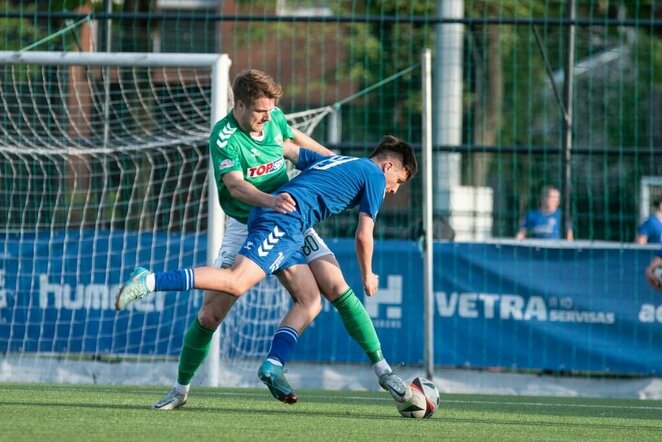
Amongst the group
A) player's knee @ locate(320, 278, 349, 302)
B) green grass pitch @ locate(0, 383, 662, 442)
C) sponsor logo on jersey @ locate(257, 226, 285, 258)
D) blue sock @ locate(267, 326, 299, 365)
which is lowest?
green grass pitch @ locate(0, 383, 662, 442)

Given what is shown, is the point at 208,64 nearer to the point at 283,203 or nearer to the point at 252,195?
the point at 252,195

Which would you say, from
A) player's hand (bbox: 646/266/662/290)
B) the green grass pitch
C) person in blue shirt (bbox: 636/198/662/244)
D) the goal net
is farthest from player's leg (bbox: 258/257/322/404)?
person in blue shirt (bbox: 636/198/662/244)

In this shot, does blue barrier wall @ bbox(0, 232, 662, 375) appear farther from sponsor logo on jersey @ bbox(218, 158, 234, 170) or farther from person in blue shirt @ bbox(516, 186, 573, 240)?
sponsor logo on jersey @ bbox(218, 158, 234, 170)

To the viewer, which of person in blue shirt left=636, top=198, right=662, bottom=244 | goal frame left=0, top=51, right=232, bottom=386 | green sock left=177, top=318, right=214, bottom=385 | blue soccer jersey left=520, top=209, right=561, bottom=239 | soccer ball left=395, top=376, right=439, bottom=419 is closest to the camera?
soccer ball left=395, top=376, right=439, bottom=419

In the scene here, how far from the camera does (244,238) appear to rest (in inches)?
278

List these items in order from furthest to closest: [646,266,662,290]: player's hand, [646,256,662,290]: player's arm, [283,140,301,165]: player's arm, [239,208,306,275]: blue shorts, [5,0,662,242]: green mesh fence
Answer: [5,0,662,242]: green mesh fence
[646,256,662,290]: player's arm
[646,266,662,290]: player's hand
[283,140,301,165]: player's arm
[239,208,306,275]: blue shorts

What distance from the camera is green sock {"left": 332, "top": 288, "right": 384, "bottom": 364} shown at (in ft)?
22.8

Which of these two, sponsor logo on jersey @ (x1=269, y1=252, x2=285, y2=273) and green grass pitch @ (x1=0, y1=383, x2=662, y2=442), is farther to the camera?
sponsor logo on jersey @ (x1=269, y1=252, x2=285, y2=273)

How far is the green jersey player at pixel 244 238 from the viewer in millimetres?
6750

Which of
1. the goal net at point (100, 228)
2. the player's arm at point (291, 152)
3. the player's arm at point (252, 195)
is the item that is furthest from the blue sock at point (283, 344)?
the goal net at point (100, 228)

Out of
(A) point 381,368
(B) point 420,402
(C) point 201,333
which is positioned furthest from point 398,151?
(C) point 201,333

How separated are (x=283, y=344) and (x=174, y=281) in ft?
2.62

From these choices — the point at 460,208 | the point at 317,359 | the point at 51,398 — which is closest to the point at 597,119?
the point at 460,208

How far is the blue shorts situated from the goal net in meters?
3.85
